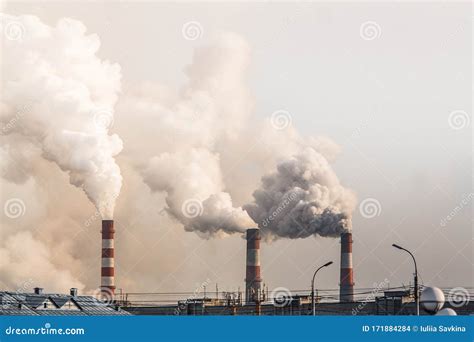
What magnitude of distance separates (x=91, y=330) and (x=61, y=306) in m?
24.8

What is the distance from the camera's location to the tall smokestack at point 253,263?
78.9 metres

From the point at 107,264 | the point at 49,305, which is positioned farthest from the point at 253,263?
the point at 49,305

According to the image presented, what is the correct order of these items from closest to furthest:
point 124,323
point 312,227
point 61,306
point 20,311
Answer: point 124,323 → point 20,311 → point 61,306 → point 312,227

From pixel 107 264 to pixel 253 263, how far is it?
12.1 metres

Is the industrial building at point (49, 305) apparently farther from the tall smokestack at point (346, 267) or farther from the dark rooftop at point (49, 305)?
the tall smokestack at point (346, 267)

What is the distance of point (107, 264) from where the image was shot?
7975cm

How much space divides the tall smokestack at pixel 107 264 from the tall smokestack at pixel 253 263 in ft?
36.8

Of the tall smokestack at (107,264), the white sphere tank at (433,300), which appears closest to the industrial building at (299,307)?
the tall smokestack at (107,264)

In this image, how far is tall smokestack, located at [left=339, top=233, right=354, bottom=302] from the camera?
7962 cm

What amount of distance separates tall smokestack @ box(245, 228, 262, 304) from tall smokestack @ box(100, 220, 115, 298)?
36.8ft

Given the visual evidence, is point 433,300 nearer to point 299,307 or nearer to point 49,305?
point 49,305

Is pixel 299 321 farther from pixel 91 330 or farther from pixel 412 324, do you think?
pixel 91 330

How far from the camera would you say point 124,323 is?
2817 cm

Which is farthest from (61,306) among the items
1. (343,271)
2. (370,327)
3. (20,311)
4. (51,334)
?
(343,271)
